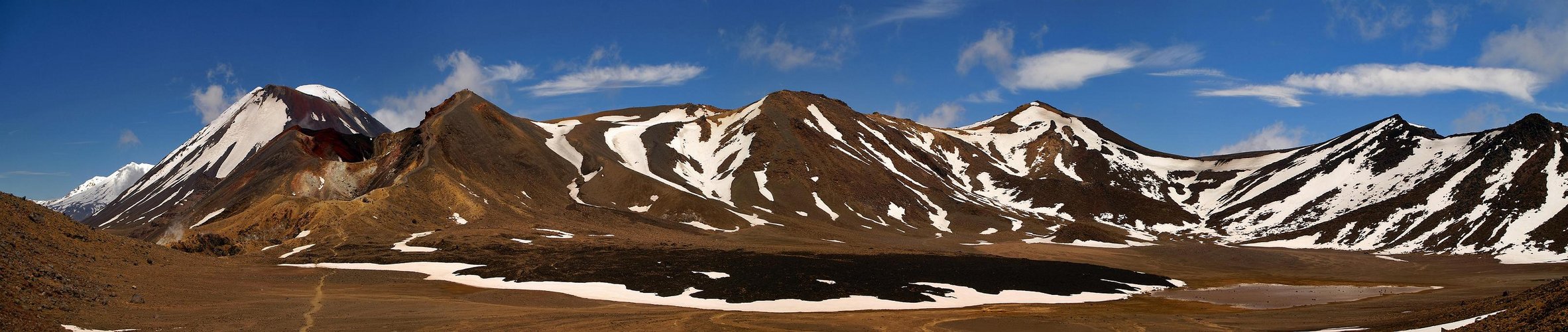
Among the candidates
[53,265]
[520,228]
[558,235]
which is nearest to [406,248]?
[520,228]

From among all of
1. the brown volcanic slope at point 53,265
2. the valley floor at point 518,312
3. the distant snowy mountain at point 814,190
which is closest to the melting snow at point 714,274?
the valley floor at point 518,312

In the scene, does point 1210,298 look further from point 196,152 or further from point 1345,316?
point 196,152

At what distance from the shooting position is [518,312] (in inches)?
1929

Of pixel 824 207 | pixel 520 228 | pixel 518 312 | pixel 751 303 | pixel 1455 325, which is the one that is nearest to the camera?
pixel 1455 325

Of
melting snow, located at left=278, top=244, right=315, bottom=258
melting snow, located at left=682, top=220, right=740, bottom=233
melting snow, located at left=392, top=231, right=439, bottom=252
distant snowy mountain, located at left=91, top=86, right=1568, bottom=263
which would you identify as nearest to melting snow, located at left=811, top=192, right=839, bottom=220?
distant snowy mountain, located at left=91, top=86, right=1568, bottom=263

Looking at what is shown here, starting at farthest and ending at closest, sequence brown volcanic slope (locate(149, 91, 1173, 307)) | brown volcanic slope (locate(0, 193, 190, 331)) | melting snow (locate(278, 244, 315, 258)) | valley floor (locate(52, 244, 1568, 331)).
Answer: melting snow (locate(278, 244, 315, 258)) < brown volcanic slope (locate(149, 91, 1173, 307)) < valley floor (locate(52, 244, 1568, 331)) < brown volcanic slope (locate(0, 193, 190, 331))

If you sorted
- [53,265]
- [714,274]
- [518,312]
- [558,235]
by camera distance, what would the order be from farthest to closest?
[558,235], [714,274], [518,312], [53,265]

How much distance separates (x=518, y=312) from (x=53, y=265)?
2156 centimetres

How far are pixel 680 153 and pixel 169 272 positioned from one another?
12031 centimetres

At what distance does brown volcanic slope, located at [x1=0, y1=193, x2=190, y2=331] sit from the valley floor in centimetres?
103

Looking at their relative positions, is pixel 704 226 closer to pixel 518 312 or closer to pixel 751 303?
pixel 751 303

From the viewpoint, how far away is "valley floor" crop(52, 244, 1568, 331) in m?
41.8

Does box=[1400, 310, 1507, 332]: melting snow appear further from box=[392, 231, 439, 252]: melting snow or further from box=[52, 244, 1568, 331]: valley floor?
box=[392, 231, 439, 252]: melting snow

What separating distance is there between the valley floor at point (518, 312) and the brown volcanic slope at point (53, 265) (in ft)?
3.37
